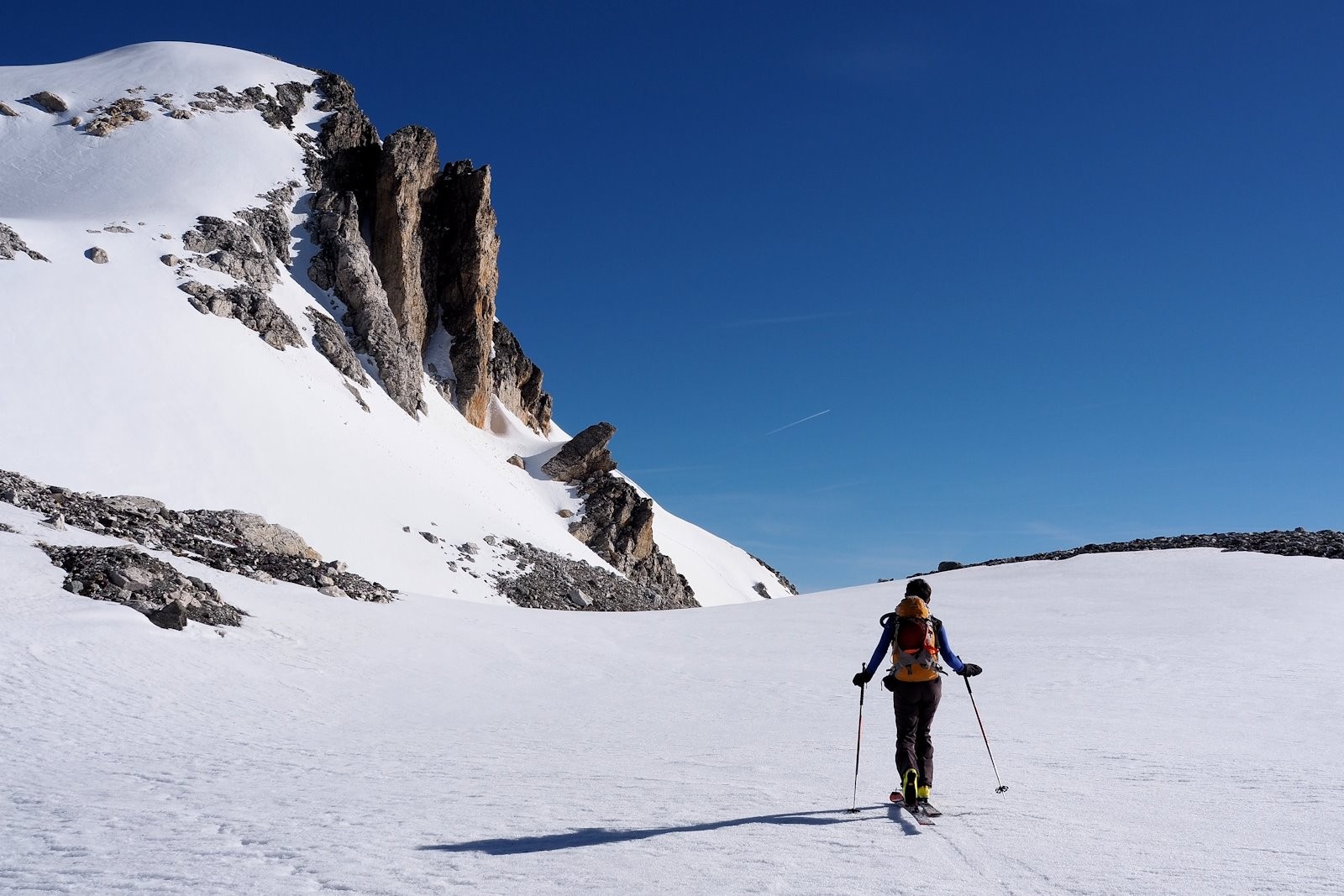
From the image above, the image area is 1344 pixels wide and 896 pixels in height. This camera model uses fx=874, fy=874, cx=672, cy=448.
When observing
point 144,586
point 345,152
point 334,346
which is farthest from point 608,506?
point 144,586

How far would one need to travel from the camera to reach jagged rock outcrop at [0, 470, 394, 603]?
1973 centimetres

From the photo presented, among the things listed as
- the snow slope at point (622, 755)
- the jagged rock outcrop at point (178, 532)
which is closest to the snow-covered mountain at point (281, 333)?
the jagged rock outcrop at point (178, 532)

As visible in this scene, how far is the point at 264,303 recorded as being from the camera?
40594 millimetres

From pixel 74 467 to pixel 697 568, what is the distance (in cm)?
5619

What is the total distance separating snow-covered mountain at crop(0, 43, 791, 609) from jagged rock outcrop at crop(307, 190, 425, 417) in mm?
155

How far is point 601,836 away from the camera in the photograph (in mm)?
6660

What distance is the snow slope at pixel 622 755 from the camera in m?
5.89

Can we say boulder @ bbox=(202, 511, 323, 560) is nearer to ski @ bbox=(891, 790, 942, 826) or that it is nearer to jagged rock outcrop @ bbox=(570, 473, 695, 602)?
ski @ bbox=(891, 790, 942, 826)

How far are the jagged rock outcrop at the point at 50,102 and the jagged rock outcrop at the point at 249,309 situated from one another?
24.9m

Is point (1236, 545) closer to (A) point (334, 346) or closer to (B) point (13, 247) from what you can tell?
(A) point (334, 346)

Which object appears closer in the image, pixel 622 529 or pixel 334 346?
pixel 334 346

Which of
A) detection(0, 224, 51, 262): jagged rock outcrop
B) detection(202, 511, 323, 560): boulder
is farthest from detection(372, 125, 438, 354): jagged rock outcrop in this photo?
detection(202, 511, 323, 560): boulder

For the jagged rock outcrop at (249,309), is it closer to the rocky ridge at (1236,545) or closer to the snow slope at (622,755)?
the snow slope at (622,755)

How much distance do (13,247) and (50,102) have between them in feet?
89.8
